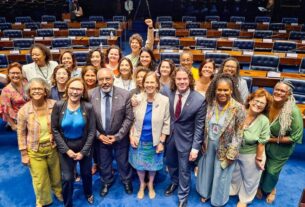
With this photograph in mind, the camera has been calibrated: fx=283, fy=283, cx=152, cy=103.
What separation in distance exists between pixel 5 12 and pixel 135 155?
446 inches

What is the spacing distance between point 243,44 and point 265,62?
5.10 feet

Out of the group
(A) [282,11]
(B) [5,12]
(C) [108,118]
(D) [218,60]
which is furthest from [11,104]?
(A) [282,11]

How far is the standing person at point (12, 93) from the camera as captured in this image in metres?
3.52

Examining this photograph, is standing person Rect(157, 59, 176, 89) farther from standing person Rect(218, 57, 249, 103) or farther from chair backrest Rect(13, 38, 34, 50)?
chair backrest Rect(13, 38, 34, 50)

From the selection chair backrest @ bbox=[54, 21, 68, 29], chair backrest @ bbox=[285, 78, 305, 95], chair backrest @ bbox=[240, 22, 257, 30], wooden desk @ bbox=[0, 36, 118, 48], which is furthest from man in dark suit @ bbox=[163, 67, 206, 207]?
chair backrest @ bbox=[54, 21, 68, 29]

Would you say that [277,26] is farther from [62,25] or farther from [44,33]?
[44,33]

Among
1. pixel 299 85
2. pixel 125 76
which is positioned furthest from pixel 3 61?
pixel 299 85

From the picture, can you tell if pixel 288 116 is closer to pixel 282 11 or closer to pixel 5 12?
pixel 282 11

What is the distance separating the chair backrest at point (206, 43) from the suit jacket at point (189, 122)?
4768mm

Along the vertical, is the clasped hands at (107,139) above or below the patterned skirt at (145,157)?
above

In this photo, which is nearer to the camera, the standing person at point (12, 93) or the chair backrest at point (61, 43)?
the standing person at point (12, 93)

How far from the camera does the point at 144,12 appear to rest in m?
13.0

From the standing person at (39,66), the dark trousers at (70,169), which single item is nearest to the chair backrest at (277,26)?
the standing person at (39,66)

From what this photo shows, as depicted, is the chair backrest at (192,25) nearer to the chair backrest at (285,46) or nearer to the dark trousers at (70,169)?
the chair backrest at (285,46)
